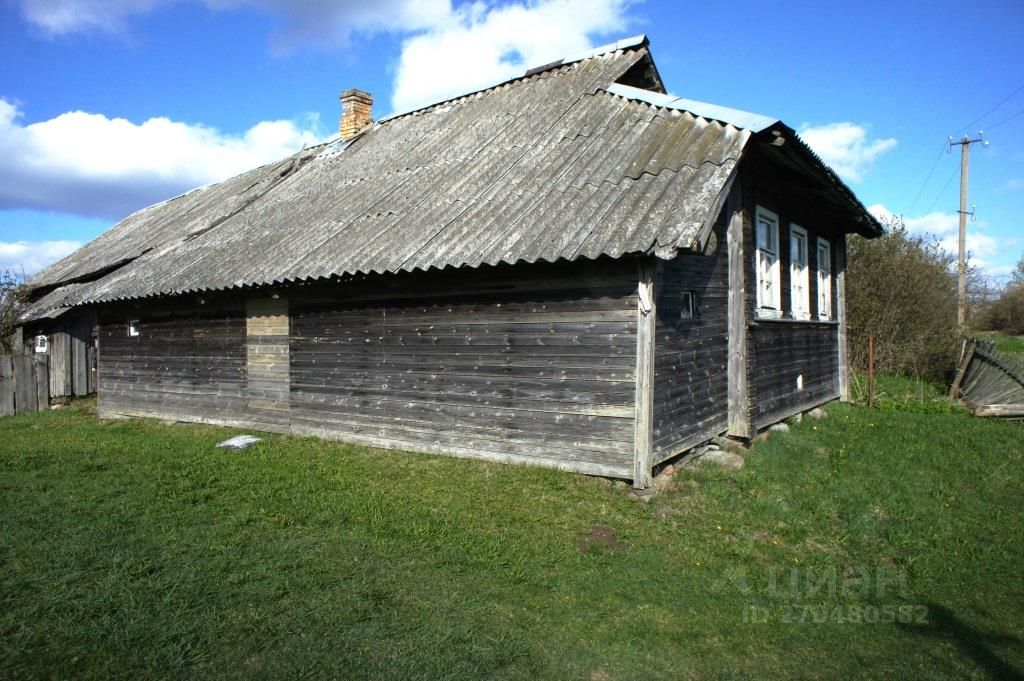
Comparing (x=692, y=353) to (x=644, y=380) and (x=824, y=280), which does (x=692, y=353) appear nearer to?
(x=644, y=380)

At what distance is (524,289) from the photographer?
7887 millimetres

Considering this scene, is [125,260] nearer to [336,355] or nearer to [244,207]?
[244,207]

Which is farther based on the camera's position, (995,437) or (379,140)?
(379,140)

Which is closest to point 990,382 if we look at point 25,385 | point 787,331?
point 787,331

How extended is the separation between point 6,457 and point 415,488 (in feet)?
18.4

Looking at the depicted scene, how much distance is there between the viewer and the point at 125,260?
14.6 m

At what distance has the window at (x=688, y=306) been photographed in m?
8.12

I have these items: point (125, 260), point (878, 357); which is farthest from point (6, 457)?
point (878, 357)

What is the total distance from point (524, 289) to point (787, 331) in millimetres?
5687

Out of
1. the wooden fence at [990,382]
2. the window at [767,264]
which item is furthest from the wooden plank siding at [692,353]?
the wooden fence at [990,382]

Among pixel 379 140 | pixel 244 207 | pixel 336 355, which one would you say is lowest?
pixel 336 355

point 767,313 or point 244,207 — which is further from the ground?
point 244,207

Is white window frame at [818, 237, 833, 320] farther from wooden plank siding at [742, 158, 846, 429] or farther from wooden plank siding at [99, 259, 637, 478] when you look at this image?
wooden plank siding at [99, 259, 637, 478]

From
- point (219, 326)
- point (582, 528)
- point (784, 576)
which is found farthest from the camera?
point (219, 326)
